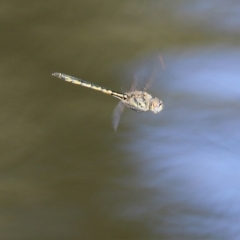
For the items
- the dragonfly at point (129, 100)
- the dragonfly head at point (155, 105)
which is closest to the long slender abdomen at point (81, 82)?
the dragonfly at point (129, 100)

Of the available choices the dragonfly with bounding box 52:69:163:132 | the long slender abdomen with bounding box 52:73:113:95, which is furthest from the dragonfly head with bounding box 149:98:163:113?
the long slender abdomen with bounding box 52:73:113:95

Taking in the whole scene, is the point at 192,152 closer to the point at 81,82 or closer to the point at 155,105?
the point at 155,105

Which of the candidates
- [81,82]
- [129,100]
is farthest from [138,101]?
[81,82]

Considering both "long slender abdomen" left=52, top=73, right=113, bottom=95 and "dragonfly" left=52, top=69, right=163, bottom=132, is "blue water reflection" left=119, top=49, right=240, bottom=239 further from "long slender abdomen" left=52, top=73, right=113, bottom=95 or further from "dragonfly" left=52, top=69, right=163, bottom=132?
"long slender abdomen" left=52, top=73, right=113, bottom=95

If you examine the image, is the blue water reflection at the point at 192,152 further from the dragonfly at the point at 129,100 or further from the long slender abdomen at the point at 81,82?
the long slender abdomen at the point at 81,82

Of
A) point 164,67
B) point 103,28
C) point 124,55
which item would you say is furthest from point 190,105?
point 103,28

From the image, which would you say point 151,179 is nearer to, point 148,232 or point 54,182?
point 148,232
